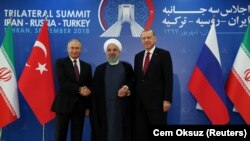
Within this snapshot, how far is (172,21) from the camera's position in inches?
191

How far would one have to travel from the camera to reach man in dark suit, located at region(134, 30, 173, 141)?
13.0 ft

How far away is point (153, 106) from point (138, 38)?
1.24 m

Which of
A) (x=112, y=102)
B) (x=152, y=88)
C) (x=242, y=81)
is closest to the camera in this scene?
(x=152, y=88)

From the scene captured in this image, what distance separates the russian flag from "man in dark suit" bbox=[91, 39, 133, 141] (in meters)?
1.03

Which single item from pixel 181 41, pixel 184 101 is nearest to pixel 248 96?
pixel 184 101

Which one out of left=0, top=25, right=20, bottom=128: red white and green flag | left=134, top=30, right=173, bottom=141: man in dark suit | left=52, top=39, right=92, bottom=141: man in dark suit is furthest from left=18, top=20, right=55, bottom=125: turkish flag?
left=134, top=30, right=173, bottom=141: man in dark suit

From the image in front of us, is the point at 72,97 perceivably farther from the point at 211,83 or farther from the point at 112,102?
the point at 211,83

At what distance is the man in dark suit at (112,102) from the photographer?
4085mm

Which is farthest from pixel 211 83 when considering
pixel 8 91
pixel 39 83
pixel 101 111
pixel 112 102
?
pixel 8 91

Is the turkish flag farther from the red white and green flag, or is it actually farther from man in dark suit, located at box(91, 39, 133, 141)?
man in dark suit, located at box(91, 39, 133, 141)

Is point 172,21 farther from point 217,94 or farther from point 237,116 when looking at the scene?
point 237,116

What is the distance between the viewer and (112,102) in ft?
13.4

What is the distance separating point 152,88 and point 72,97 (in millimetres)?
937

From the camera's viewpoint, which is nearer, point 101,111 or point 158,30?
point 101,111
